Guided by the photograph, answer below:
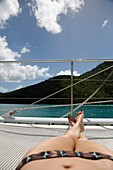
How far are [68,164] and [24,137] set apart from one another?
1.23 m

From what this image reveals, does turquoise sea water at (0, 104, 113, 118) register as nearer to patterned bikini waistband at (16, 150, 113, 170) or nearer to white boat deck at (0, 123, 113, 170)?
white boat deck at (0, 123, 113, 170)

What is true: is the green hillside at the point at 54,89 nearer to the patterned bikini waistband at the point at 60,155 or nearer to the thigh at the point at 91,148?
the thigh at the point at 91,148

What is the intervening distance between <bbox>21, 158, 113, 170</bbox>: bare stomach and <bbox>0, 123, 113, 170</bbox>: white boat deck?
0.49 m

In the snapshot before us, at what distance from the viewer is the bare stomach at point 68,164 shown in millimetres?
686

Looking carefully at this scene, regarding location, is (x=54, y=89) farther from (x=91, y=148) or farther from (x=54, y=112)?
(x=54, y=112)

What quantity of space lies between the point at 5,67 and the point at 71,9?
601 inches

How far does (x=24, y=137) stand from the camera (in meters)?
1.87

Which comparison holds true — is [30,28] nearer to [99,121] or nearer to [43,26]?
[43,26]

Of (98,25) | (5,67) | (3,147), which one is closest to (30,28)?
(98,25)

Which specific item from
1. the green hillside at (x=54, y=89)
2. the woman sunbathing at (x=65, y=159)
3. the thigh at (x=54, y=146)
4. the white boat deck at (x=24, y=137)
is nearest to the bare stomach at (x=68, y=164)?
the woman sunbathing at (x=65, y=159)

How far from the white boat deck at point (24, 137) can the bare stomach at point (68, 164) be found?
49 centimetres

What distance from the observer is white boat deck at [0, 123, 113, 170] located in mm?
1331

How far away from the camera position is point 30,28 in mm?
19500

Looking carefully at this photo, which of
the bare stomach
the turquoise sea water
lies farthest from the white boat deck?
the bare stomach
